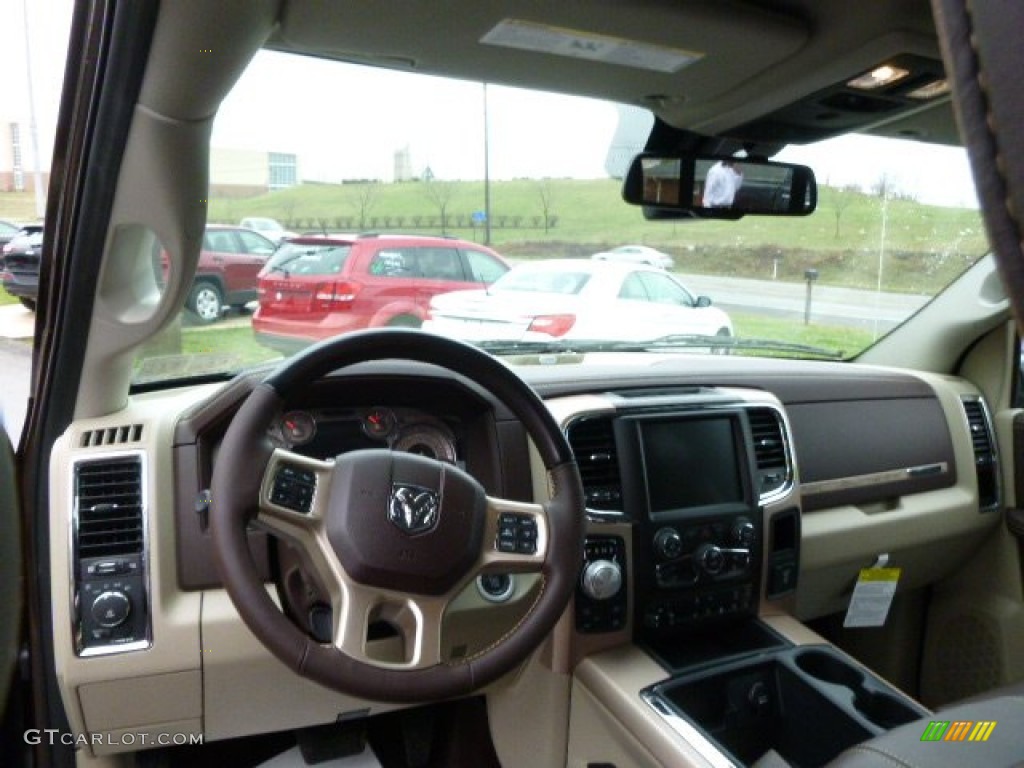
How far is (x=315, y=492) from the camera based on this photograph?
1.67 metres

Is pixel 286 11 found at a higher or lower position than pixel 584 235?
higher

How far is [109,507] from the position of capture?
76.7 inches

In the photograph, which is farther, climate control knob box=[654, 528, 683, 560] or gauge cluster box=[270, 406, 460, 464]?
climate control knob box=[654, 528, 683, 560]

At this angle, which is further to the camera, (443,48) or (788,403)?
(788,403)

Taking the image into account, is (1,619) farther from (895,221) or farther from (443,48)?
(895,221)

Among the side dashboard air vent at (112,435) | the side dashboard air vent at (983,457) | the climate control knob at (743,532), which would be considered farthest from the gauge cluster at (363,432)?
the side dashboard air vent at (983,457)

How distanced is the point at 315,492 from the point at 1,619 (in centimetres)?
108

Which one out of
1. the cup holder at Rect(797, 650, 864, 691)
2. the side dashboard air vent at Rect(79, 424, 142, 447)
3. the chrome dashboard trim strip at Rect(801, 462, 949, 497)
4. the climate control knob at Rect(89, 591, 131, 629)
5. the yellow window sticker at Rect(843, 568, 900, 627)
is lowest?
the yellow window sticker at Rect(843, 568, 900, 627)

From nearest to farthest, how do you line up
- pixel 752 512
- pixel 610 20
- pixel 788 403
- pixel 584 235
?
pixel 610 20 → pixel 752 512 → pixel 788 403 → pixel 584 235

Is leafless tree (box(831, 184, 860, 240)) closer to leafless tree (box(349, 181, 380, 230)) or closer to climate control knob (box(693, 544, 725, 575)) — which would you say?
climate control knob (box(693, 544, 725, 575))

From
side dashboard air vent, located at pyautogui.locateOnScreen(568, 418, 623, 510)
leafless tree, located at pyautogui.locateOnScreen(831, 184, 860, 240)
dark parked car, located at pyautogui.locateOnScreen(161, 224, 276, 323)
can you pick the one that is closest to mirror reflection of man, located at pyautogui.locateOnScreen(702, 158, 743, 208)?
leafless tree, located at pyautogui.locateOnScreen(831, 184, 860, 240)

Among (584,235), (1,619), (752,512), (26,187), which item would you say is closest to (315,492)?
(26,187)

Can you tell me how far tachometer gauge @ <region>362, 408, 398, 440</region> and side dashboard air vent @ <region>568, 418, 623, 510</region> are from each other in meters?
0.48

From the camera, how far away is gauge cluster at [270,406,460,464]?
2111mm
